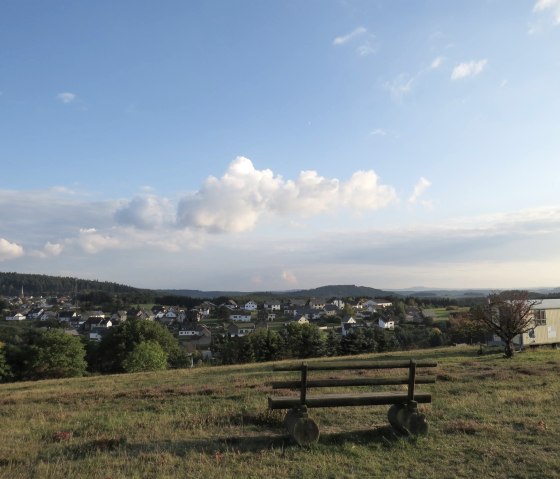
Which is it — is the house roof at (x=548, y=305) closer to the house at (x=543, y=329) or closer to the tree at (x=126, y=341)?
the house at (x=543, y=329)

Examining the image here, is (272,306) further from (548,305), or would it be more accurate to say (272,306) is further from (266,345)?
(548,305)

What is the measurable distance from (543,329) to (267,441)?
41503 millimetres

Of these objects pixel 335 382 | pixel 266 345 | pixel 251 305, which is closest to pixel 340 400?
pixel 335 382

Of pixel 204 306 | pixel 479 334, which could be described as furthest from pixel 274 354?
pixel 204 306

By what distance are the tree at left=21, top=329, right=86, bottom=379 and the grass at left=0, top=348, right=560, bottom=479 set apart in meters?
40.3

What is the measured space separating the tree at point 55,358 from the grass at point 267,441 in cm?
4030

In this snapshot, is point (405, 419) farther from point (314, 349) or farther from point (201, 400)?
point (314, 349)

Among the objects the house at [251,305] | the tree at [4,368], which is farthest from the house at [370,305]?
the tree at [4,368]

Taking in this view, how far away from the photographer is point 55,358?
162 ft

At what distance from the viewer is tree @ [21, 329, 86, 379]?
49759mm

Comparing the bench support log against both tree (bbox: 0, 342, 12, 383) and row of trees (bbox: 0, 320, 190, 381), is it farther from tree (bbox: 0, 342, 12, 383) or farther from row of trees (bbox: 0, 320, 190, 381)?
tree (bbox: 0, 342, 12, 383)

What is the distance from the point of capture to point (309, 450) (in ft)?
26.2

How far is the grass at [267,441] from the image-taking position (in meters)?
7.00

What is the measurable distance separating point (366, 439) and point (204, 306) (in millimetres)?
177314
